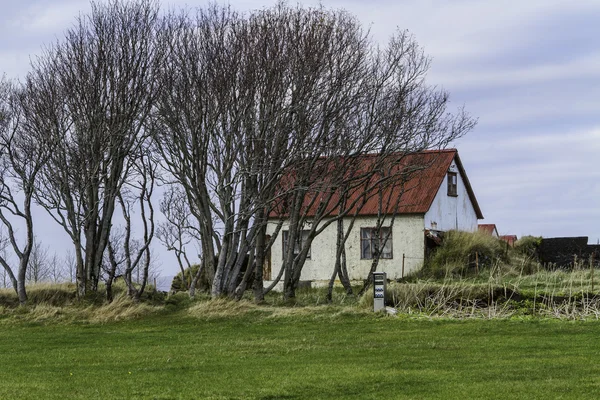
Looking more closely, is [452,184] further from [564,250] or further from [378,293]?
[378,293]

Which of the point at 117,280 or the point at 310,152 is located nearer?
the point at 310,152

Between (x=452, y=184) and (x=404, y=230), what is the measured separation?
4.53 metres

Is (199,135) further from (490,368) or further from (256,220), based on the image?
(490,368)

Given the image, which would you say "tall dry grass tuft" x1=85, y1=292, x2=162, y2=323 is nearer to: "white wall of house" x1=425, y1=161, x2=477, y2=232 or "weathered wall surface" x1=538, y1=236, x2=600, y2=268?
"white wall of house" x1=425, y1=161, x2=477, y2=232

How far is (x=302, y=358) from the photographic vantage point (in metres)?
16.2

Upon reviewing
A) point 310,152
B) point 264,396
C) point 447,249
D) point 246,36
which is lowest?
point 264,396

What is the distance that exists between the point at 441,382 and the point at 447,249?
87.5 feet

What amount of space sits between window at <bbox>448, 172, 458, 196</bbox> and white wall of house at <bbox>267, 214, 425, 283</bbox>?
12.0 feet

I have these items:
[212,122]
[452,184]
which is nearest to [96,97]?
[212,122]

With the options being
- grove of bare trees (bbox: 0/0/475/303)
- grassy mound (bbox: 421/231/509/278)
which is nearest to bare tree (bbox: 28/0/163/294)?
grove of bare trees (bbox: 0/0/475/303)

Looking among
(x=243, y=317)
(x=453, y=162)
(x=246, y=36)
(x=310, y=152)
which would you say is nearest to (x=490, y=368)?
(x=243, y=317)

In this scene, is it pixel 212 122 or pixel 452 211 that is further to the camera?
pixel 452 211

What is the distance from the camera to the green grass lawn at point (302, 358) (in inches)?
493

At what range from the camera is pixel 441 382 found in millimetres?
12945
